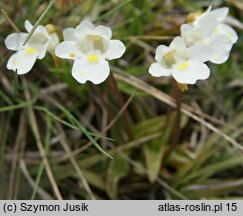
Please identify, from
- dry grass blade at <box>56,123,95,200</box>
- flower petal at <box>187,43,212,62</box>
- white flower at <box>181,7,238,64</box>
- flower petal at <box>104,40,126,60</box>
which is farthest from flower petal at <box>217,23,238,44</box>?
dry grass blade at <box>56,123,95,200</box>

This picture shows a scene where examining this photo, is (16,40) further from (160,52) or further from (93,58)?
(160,52)

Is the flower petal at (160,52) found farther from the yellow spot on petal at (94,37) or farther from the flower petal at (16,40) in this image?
the flower petal at (16,40)

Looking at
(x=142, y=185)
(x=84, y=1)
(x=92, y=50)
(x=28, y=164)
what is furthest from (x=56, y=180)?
(x=84, y=1)

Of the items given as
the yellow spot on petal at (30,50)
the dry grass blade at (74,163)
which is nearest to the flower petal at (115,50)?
the yellow spot on petal at (30,50)

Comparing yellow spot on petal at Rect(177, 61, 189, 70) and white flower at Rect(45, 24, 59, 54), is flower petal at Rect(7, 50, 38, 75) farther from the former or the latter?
yellow spot on petal at Rect(177, 61, 189, 70)

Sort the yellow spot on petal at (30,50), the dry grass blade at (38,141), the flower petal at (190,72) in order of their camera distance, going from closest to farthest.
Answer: the flower petal at (190,72)
the yellow spot on petal at (30,50)
the dry grass blade at (38,141)

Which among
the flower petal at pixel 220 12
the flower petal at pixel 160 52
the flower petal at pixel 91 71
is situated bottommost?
the flower petal at pixel 91 71
